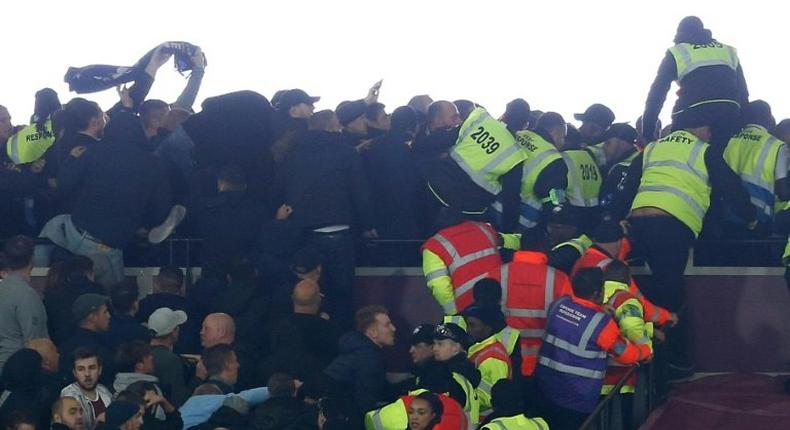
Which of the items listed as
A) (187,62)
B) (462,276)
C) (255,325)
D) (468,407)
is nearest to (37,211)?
(187,62)

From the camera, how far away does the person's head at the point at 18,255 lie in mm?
13633

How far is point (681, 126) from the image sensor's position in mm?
14516

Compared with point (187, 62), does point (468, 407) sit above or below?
below

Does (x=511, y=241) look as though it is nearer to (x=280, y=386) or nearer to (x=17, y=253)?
(x=280, y=386)

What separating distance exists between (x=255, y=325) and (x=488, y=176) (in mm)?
2319

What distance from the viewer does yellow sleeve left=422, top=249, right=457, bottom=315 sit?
556 inches

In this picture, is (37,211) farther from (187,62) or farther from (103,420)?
(103,420)

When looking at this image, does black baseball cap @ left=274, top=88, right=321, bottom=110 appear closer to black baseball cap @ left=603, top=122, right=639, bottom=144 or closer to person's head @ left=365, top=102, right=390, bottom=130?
person's head @ left=365, top=102, right=390, bottom=130

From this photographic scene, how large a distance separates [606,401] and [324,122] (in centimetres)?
396

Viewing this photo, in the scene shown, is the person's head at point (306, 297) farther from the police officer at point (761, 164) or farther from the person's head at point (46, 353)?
the police officer at point (761, 164)

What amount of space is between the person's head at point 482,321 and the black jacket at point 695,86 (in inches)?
112

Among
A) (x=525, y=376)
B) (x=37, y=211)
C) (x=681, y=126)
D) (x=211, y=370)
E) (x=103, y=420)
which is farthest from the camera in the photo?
(x=37, y=211)

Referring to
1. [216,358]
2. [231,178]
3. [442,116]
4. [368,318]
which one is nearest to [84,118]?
[231,178]

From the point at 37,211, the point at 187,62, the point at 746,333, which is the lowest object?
the point at 746,333
